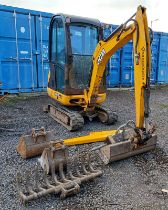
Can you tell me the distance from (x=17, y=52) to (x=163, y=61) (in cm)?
828

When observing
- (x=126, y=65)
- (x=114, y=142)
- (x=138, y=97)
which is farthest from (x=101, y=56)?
(x=126, y=65)

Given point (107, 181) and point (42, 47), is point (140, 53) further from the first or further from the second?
point (42, 47)

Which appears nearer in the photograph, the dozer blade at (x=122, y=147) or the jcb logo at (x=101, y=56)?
the dozer blade at (x=122, y=147)

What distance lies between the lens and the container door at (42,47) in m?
9.34

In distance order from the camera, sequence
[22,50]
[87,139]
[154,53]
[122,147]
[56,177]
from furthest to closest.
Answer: [154,53] → [22,50] → [87,139] → [122,147] → [56,177]

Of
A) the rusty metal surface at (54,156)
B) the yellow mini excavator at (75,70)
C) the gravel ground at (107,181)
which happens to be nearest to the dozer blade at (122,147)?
the gravel ground at (107,181)

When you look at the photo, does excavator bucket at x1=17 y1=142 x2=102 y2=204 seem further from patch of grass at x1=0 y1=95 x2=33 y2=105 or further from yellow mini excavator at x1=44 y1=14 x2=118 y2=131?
patch of grass at x1=0 y1=95 x2=33 y2=105

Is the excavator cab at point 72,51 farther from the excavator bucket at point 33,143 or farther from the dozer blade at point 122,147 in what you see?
the dozer blade at point 122,147

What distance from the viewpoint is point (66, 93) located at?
18.1 ft

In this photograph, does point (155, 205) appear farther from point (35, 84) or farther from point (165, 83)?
point (165, 83)

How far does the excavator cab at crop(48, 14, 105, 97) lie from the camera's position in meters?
5.41

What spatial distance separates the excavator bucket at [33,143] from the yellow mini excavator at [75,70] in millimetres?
1269

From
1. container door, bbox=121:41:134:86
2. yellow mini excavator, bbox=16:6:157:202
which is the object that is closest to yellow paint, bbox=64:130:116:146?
yellow mini excavator, bbox=16:6:157:202

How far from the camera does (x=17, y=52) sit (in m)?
8.95
